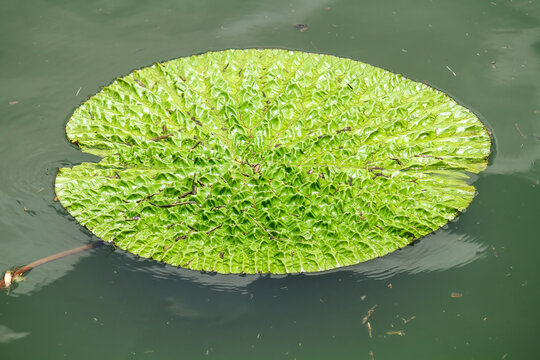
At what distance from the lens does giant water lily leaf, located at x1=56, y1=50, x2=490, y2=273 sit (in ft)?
10.5

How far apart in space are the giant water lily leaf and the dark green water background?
0.20 metres

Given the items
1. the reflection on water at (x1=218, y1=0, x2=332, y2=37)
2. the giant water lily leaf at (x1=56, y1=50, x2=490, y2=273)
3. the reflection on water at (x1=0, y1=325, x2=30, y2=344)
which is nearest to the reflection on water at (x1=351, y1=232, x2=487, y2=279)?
the giant water lily leaf at (x1=56, y1=50, x2=490, y2=273)

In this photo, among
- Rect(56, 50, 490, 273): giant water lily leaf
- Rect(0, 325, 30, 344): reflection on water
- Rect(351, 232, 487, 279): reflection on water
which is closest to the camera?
Rect(0, 325, 30, 344): reflection on water

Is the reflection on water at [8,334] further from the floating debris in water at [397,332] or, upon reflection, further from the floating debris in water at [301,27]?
the floating debris in water at [301,27]

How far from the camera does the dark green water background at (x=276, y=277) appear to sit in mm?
3027

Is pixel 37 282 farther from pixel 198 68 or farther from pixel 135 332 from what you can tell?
pixel 198 68

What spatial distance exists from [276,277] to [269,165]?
0.72 m

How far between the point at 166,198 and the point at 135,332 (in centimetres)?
82

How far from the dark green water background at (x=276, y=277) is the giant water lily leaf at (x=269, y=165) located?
7.7 inches

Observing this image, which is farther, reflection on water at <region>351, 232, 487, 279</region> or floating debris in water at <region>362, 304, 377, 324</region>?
reflection on water at <region>351, 232, 487, 279</region>

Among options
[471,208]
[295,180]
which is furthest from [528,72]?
[295,180]

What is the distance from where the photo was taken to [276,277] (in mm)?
3246

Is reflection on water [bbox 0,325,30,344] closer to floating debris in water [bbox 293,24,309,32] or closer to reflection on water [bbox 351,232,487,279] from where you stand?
reflection on water [bbox 351,232,487,279]

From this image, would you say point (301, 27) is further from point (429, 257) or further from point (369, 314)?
point (369, 314)
